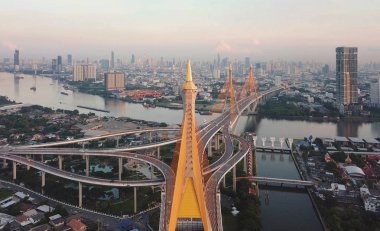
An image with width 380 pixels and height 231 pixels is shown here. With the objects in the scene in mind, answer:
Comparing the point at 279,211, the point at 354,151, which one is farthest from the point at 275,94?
the point at 279,211

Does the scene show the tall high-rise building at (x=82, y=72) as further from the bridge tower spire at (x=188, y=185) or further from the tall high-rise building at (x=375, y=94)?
the bridge tower spire at (x=188, y=185)

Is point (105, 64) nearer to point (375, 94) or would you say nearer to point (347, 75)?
point (347, 75)

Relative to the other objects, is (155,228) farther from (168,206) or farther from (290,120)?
(290,120)

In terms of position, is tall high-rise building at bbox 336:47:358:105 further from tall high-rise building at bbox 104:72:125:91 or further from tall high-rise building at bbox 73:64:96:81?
tall high-rise building at bbox 73:64:96:81

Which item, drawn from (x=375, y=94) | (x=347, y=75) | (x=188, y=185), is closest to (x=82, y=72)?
(x=347, y=75)

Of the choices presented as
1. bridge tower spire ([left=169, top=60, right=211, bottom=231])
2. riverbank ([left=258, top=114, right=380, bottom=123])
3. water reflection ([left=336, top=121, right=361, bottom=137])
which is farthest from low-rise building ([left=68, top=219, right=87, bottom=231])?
riverbank ([left=258, top=114, right=380, bottom=123])

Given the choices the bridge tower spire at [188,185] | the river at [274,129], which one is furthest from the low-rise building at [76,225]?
the river at [274,129]
